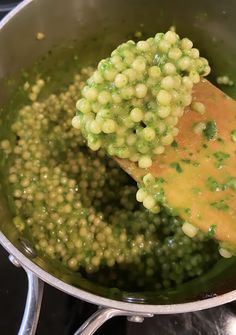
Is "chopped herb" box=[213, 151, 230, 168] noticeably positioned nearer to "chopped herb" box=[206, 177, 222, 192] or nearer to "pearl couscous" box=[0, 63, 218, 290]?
"chopped herb" box=[206, 177, 222, 192]

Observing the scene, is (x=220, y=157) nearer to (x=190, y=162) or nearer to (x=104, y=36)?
(x=190, y=162)

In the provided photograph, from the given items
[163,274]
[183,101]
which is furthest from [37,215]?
[183,101]

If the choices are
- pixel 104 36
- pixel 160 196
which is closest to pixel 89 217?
pixel 160 196

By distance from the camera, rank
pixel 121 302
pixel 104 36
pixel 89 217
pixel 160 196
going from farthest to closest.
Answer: pixel 104 36
pixel 89 217
pixel 160 196
pixel 121 302

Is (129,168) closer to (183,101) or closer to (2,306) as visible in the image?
(183,101)

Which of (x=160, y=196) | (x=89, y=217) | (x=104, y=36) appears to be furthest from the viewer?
(x=104, y=36)

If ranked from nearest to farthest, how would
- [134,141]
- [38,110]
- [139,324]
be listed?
[134,141] → [139,324] → [38,110]
